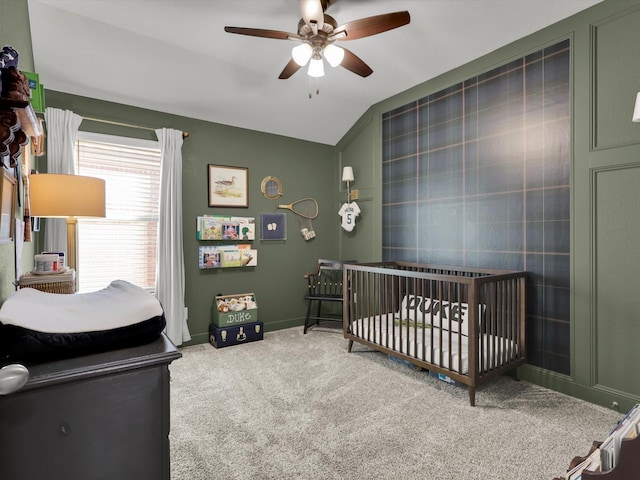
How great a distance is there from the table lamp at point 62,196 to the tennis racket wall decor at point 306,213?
2369 mm

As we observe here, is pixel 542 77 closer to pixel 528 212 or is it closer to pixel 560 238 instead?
pixel 528 212

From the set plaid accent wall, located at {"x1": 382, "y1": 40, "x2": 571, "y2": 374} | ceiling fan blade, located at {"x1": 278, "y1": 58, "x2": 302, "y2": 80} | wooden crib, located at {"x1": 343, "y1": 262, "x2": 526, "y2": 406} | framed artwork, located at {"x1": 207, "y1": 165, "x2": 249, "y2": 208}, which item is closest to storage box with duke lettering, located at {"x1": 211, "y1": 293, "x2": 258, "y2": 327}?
framed artwork, located at {"x1": 207, "y1": 165, "x2": 249, "y2": 208}

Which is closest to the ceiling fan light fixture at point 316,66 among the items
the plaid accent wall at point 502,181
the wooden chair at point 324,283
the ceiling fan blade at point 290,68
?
the ceiling fan blade at point 290,68

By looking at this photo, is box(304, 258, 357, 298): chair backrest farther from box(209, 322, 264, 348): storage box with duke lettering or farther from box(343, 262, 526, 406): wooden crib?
box(343, 262, 526, 406): wooden crib

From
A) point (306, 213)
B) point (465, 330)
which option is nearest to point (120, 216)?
point (306, 213)

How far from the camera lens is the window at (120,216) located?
283 centimetres

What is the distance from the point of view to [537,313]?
2.44m

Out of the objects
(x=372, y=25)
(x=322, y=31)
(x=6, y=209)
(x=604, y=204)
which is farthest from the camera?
(x=604, y=204)

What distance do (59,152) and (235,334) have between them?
2105 mm

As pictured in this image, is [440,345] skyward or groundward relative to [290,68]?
groundward

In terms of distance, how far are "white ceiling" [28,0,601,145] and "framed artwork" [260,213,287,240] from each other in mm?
1048

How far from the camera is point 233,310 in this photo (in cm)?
338

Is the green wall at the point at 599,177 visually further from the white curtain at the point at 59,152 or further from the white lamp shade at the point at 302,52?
the white lamp shade at the point at 302,52

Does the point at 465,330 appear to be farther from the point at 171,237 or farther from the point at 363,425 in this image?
the point at 171,237
